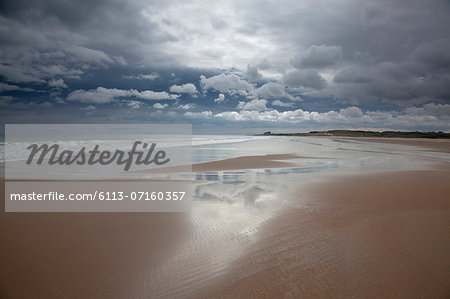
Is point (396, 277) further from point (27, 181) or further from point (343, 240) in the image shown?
point (27, 181)

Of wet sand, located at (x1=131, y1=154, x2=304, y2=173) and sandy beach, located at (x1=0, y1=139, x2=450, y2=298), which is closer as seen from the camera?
sandy beach, located at (x1=0, y1=139, x2=450, y2=298)

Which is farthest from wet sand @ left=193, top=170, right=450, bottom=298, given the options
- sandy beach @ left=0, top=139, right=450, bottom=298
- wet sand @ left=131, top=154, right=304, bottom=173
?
wet sand @ left=131, top=154, right=304, bottom=173

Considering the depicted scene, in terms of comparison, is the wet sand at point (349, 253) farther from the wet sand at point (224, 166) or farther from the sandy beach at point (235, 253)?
the wet sand at point (224, 166)

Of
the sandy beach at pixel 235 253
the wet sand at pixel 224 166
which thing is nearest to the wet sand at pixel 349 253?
the sandy beach at pixel 235 253

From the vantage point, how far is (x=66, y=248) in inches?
168

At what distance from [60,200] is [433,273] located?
8.34 meters

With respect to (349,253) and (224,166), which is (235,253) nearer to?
(349,253)

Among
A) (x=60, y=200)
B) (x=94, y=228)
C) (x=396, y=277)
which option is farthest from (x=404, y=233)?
(x=60, y=200)

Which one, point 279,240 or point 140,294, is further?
point 279,240

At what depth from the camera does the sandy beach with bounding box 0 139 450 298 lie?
324 centimetres

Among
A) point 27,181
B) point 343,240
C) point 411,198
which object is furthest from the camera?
point 27,181

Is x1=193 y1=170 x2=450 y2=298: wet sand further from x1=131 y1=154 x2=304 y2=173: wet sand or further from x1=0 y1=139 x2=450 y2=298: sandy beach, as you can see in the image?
x1=131 y1=154 x2=304 y2=173: wet sand

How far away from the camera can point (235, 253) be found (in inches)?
161

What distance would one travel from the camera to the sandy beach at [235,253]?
324 cm
